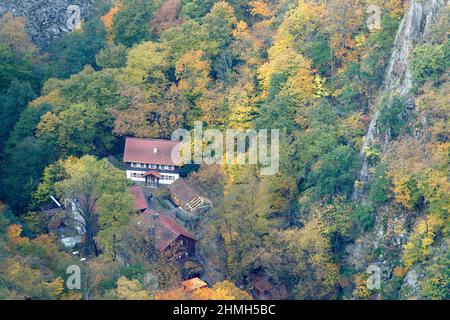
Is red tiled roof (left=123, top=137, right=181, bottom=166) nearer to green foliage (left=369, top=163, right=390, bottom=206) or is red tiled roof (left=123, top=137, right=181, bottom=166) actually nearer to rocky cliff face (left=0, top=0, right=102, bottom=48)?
green foliage (left=369, top=163, right=390, bottom=206)

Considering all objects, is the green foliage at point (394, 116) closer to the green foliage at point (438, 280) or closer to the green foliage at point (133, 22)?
the green foliage at point (438, 280)

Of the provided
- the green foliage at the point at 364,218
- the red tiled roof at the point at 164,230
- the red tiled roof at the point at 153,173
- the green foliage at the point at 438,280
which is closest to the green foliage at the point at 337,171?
the green foliage at the point at 364,218

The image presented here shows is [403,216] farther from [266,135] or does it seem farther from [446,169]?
[266,135]

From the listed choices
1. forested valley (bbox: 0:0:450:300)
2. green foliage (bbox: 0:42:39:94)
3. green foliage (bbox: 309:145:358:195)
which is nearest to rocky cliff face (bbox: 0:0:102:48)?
forested valley (bbox: 0:0:450:300)

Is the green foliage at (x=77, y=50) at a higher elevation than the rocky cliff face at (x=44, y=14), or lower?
lower

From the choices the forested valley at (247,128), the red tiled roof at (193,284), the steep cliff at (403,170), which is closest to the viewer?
the steep cliff at (403,170)

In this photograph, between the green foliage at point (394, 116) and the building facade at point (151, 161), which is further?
the building facade at point (151, 161)

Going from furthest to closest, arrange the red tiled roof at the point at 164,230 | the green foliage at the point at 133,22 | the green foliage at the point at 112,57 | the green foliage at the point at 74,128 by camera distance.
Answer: the green foliage at the point at 133,22, the green foliage at the point at 112,57, the green foliage at the point at 74,128, the red tiled roof at the point at 164,230

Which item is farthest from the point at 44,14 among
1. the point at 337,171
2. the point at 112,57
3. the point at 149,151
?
the point at 337,171
